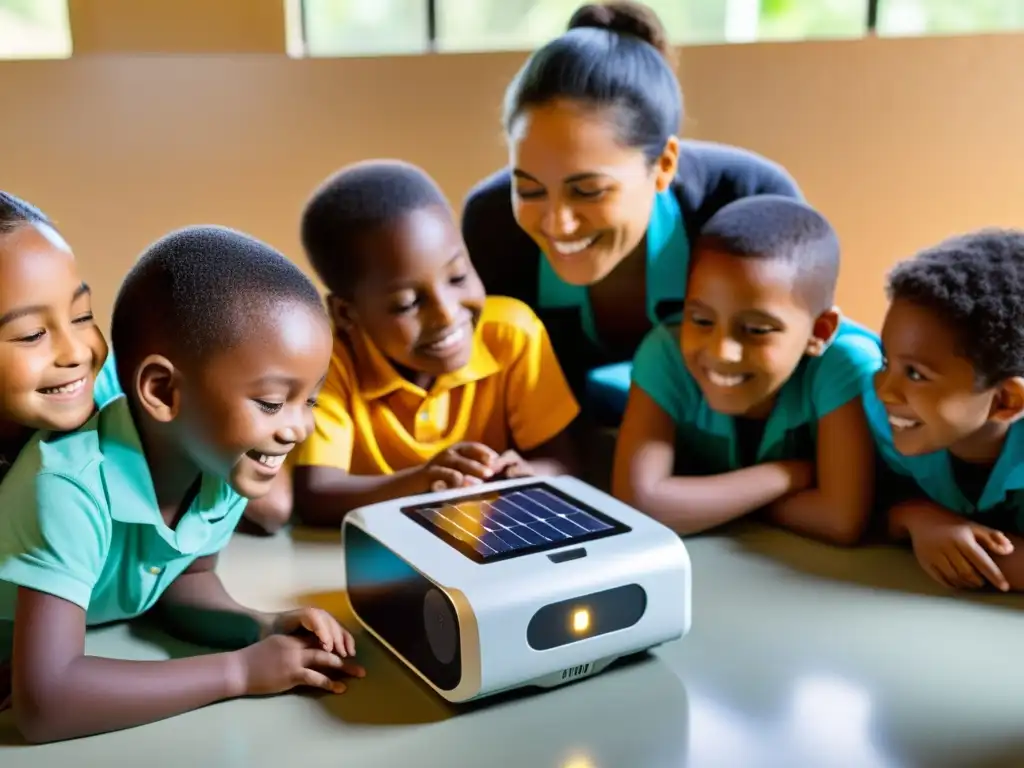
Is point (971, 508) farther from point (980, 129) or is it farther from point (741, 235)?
point (980, 129)

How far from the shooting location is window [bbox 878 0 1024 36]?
171cm

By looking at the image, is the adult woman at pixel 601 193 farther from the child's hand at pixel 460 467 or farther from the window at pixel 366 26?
the window at pixel 366 26

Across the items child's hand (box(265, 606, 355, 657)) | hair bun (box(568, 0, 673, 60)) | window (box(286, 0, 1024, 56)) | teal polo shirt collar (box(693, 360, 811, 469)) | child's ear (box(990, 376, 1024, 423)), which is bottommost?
child's hand (box(265, 606, 355, 657))

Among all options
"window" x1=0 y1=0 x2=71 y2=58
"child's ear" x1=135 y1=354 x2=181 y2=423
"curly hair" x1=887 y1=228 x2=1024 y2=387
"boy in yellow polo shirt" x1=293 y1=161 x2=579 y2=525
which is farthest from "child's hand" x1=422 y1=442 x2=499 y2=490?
"window" x1=0 y1=0 x2=71 y2=58

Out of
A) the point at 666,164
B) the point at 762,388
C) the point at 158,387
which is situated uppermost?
the point at 666,164

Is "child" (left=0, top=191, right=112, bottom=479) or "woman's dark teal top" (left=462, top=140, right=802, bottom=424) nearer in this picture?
"child" (left=0, top=191, right=112, bottom=479)

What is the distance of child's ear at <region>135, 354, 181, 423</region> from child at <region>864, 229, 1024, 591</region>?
63cm

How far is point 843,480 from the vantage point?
0.99m

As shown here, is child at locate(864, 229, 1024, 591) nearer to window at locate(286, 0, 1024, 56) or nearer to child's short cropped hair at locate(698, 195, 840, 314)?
child's short cropped hair at locate(698, 195, 840, 314)

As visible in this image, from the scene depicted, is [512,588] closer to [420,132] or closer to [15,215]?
[15,215]

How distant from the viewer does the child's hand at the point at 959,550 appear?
2.90ft

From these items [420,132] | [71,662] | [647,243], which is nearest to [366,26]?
[420,132]

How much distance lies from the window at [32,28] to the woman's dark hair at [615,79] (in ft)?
3.20

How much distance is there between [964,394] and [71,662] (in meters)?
0.75
